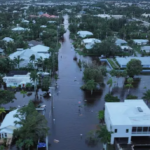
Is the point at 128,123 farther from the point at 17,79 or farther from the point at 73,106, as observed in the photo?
the point at 17,79

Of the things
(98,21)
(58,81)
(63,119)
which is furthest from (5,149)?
(98,21)

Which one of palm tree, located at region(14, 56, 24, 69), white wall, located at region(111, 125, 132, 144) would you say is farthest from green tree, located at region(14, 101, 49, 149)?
palm tree, located at region(14, 56, 24, 69)

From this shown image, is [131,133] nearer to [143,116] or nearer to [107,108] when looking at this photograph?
[143,116]

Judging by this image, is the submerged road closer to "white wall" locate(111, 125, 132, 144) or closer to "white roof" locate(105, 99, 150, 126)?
"white wall" locate(111, 125, 132, 144)

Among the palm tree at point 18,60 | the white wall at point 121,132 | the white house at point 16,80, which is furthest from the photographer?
the palm tree at point 18,60

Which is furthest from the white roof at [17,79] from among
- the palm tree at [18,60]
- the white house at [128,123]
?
the white house at [128,123]

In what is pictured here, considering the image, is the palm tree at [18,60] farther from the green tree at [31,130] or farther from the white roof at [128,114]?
the white roof at [128,114]
